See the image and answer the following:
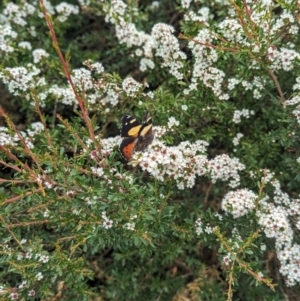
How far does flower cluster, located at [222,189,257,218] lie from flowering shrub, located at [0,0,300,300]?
0.04 ft

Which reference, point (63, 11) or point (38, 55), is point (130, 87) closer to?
point (38, 55)

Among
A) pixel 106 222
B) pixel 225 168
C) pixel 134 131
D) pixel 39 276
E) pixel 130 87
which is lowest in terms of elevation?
pixel 39 276

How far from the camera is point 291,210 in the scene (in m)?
3.95

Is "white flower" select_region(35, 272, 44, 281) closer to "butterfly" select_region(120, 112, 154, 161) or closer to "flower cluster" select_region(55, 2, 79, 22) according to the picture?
"butterfly" select_region(120, 112, 154, 161)

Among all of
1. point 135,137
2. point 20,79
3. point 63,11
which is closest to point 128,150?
point 135,137

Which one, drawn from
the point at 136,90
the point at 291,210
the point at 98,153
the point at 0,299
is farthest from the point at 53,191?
the point at 291,210

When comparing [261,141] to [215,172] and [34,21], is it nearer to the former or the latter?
[215,172]

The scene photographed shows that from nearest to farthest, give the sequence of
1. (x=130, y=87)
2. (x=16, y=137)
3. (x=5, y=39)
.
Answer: (x=16, y=137) < (x=130, y=87) < (x=5, y=39)

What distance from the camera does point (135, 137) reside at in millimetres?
3488

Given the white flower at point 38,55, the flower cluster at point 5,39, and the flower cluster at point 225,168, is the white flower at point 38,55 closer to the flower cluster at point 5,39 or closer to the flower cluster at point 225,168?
the flower cluster at point 5,39

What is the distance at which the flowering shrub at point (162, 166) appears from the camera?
11.4 feet

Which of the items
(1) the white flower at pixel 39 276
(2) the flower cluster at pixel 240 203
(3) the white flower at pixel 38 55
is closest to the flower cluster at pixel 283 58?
(2) the flower cluster at pixel 240 203

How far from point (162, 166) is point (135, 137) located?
0.42m

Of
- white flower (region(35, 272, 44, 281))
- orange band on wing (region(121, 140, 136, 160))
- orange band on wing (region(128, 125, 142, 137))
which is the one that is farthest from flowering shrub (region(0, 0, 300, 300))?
orange band on wing (region(128, 125, 142, 137))
